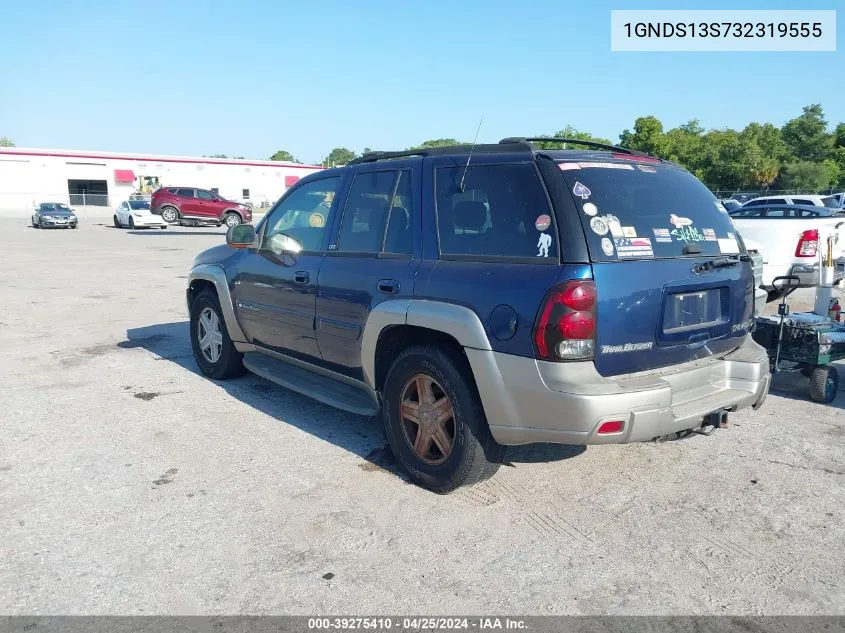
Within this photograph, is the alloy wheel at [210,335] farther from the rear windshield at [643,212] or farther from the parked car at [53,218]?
the parked car at [53,218]

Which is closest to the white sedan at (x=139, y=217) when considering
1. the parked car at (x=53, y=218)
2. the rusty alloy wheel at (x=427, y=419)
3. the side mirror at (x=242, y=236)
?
the parked car at (x=53, y=218)

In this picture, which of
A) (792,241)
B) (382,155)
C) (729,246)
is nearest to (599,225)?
(729,246)

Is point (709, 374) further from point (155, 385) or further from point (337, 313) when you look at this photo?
point (155, 385)

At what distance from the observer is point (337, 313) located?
444cm

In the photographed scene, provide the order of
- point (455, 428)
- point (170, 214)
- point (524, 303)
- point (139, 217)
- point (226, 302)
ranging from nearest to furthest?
point (524, 303), point (455, 428), point (226, 302), point (170, 214), point (139, 217)

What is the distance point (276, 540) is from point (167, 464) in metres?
1.26

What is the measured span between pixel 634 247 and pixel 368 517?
6.32ft

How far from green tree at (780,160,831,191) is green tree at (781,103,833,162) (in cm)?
612

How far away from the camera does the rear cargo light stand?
10.7 ft

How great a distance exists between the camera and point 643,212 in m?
3.59

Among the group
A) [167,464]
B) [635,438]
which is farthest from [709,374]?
[167,464]

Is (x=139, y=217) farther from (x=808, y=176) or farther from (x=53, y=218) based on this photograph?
(x=808, y=176)

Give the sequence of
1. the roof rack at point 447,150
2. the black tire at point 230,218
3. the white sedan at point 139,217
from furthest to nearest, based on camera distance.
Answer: the white sedan at point 139,217 → the black tire at point 230,218 → the roof rack at point 447,150

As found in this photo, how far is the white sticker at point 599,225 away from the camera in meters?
3.34
